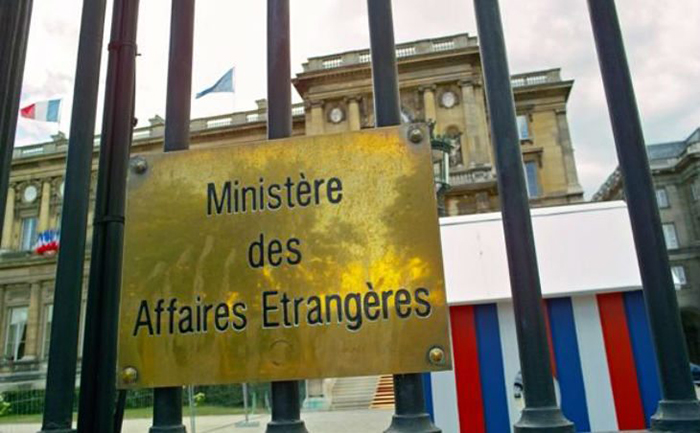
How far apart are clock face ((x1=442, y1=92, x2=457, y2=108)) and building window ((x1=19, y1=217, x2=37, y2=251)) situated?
96.7 ft

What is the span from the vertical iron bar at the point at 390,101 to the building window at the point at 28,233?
41.4m

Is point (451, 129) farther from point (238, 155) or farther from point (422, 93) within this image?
point (238, 155)

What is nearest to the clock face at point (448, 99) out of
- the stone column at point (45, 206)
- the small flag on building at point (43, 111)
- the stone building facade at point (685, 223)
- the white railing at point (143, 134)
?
the stone building facade at point (685, 223)

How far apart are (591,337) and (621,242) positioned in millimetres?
971

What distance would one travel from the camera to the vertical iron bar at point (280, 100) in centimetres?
211

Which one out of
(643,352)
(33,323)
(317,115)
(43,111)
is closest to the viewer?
(643,352)

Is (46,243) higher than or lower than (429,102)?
lower

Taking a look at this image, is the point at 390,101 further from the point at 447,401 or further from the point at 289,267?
the point at 447,401

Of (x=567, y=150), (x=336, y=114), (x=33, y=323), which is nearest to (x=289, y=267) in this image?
(x=336, y=114)

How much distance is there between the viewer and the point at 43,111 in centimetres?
2636

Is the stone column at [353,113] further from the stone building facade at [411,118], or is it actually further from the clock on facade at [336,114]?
the clock on facade at [336,114]

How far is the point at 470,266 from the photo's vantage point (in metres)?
5.35

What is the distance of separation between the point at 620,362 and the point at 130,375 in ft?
15.1

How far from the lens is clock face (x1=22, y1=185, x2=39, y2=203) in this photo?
1467 inches
